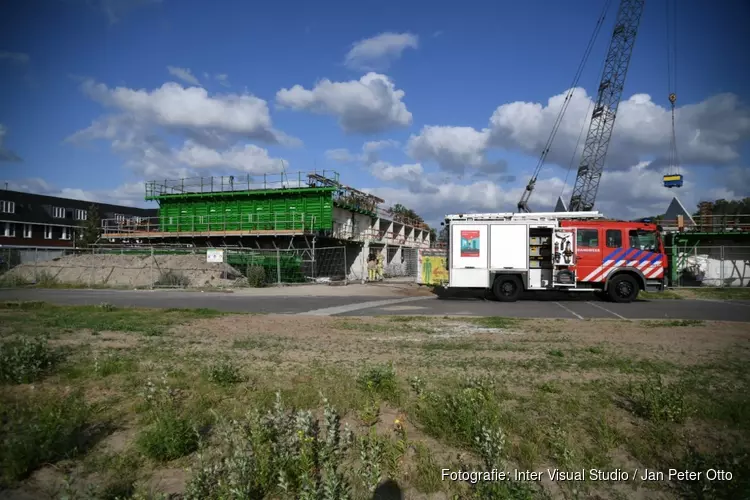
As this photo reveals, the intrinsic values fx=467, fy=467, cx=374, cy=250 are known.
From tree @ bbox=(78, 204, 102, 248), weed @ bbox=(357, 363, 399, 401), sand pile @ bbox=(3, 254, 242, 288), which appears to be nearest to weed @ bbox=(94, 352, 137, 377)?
weed @ bbox=(357, 363, 399, 401)

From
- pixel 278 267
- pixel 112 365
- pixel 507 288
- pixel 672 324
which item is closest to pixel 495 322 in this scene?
pixel 672 324

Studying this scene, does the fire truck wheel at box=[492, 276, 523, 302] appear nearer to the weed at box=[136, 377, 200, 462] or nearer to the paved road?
the paved road

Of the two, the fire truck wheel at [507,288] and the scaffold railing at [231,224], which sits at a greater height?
the scaffold railing at [231,224]

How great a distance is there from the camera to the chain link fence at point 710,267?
29219mm

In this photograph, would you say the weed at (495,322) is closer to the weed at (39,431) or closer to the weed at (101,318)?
the weed at (101,318)

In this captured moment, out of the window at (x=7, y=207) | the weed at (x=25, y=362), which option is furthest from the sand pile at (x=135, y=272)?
the window at (x=7, y=207)

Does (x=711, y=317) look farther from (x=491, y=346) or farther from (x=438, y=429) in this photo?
(x=438, y=429)

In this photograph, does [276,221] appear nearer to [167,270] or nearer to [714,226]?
[167,270]

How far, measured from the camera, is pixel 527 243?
1928cm

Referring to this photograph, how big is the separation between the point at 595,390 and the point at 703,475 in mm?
1779

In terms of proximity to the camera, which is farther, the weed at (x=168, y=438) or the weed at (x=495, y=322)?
the weed at (x=495, y=322)

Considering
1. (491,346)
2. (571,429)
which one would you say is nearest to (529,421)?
(571,429)

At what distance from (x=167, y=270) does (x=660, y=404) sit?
94.6 ft

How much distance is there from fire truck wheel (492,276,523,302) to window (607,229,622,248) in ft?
12.9
